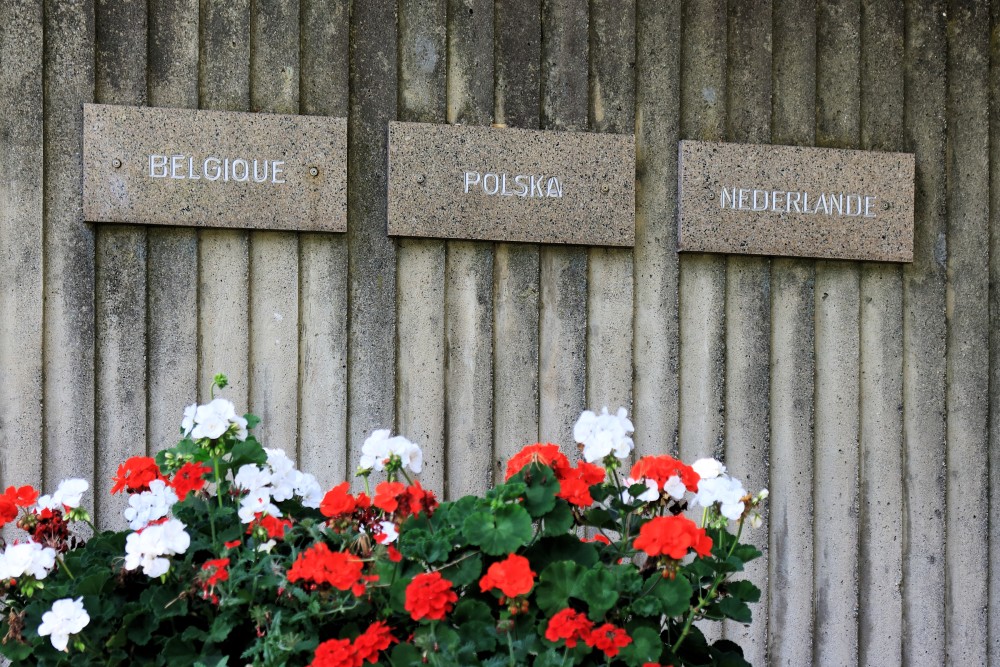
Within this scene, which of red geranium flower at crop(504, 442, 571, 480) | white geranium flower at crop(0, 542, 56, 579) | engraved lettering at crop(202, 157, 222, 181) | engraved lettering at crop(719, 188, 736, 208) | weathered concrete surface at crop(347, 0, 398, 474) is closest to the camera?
white geranium flower at crop(0, 542, 56, 579)

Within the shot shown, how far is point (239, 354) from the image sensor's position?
3.31 meters

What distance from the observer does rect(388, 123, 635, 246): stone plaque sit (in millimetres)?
3404

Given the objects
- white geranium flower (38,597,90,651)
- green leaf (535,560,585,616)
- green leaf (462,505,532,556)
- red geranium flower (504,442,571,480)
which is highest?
red geranium flower (504,442,571,480)

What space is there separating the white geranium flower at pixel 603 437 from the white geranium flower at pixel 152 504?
79 cm

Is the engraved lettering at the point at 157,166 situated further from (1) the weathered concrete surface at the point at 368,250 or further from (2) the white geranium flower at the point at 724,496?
(2) the white geranium flower at the point at 724,496

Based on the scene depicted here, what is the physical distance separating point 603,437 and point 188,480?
80 cm

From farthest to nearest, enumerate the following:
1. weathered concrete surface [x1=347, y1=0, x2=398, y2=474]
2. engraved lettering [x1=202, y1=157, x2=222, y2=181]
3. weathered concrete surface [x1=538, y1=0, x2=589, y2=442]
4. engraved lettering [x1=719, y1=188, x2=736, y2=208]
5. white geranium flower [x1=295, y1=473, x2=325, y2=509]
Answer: engraved lettering [x1=719, y1=188, x2=736, y2=208] → weathered concrete surface [x1=538, y1=0, x2=589, y2=442] → weathered concrete surface [x1=347, y1=0, x2=398, y2=474] → engraved lettering [x1=202, y1=157, x2=222, y2=181] → white geranium flower [x1=295, y1=473, x2=325, y2=509]

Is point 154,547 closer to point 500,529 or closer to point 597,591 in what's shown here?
point 500,529

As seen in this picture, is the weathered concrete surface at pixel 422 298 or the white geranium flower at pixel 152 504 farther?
the weathered concrete surface at pixel 422 298

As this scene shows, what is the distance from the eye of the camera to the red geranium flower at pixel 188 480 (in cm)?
213

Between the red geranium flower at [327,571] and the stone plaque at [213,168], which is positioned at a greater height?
the stone plaque at [213,168]

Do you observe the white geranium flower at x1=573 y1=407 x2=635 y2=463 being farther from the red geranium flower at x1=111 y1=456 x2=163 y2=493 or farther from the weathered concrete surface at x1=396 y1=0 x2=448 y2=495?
the weathered concrete surface at x1=396 y1=0 x2=448 y2=495

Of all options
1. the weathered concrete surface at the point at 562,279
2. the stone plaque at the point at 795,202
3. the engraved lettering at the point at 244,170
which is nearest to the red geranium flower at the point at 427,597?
the weathered concrete surface at the point at 562,279

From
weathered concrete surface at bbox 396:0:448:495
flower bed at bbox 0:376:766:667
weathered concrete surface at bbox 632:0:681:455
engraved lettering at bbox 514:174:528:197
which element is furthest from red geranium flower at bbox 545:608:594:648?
engraved lettering at bbox 514:174:528:197
